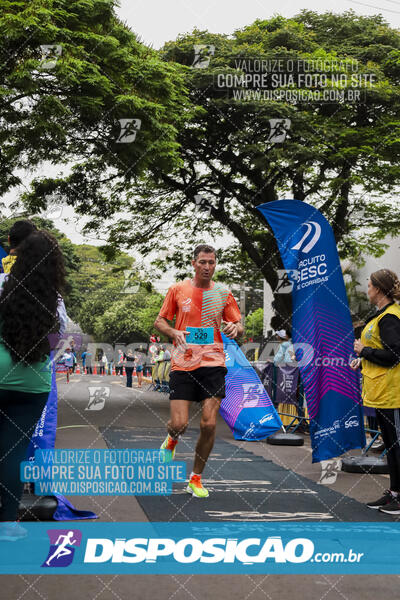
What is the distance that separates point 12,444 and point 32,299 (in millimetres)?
751

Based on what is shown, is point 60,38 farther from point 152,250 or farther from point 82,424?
point 152,250

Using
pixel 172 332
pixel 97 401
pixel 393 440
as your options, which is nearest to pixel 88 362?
A: pixel 97 401

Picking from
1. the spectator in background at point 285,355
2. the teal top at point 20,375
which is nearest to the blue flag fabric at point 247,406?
the spectator in background at point 285,355

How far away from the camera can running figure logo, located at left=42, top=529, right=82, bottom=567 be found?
343 centimetres

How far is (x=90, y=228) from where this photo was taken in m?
18.9

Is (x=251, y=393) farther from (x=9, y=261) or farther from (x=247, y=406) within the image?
(x=9, y=261)

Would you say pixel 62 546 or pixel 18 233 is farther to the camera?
pixel 18 233

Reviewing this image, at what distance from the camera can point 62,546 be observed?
3.58 meters

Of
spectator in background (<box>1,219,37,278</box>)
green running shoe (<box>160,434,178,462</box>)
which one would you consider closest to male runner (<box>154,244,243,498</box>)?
green running shoe (<box>160,434,178,462</box>)

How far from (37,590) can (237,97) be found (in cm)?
1579

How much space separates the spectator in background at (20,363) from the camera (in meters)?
3.55

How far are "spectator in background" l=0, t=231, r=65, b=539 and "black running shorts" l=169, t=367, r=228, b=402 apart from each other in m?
1.84

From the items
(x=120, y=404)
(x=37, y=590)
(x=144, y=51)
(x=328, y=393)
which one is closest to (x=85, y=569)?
(x=37, y=590)

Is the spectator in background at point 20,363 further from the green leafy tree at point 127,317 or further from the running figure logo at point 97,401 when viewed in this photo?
Answer: the green leafy tree at point 127,317
